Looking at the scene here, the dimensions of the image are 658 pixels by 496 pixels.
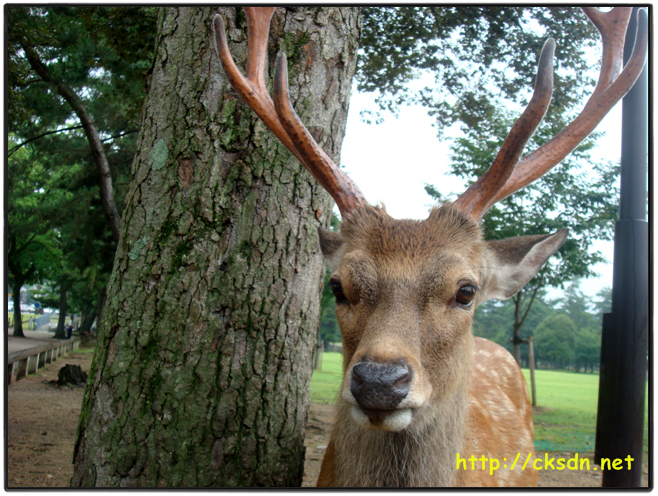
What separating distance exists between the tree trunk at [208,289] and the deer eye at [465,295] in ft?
2.21

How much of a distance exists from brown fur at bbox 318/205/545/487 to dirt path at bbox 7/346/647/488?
43.0 inches

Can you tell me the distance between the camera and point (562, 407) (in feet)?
31.2

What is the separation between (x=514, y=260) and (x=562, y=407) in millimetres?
9132

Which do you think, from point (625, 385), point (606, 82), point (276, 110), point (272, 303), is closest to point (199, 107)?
point (276, 110)

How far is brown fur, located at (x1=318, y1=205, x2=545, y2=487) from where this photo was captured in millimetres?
1529

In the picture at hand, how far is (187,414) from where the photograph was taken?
5.91ft

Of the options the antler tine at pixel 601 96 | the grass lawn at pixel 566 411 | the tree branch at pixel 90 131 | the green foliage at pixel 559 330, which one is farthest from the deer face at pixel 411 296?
the green foliage at pixel 559 330

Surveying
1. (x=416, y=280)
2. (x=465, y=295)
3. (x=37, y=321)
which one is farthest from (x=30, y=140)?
(x=465, y=295)

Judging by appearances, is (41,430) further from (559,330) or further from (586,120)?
(559,330)

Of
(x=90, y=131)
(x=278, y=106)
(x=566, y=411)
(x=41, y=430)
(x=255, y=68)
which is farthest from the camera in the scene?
(x=566, y=411)

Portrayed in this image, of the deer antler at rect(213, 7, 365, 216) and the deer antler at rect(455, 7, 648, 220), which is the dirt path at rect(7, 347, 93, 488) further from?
the deer antler at rect(455, 7, 648, 220)

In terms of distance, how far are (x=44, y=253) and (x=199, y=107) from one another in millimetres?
8104

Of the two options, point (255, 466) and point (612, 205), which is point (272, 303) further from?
point (612, 205)

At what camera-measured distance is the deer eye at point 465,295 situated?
165 centimetres
